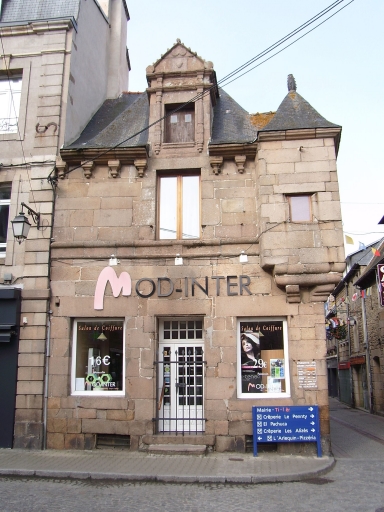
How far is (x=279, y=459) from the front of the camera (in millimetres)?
8703

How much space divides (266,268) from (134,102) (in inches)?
258

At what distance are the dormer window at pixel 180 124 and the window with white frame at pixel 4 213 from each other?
410 cm

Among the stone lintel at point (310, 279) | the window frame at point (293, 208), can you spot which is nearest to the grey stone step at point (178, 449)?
the stone lintel at point (310, 279)

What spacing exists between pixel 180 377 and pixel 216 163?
4.90m

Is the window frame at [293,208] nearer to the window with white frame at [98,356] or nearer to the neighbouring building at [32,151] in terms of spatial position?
the window with white frame at [98,356]

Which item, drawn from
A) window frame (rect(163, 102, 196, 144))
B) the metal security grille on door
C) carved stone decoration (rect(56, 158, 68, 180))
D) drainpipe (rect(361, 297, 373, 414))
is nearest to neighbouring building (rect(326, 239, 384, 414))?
drainpipe (rect(361, 297, 373, 414))

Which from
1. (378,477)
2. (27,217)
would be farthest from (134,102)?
(378,477)

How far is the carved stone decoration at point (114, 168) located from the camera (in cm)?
1062

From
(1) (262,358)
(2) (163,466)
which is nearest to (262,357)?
(1) (262,358)

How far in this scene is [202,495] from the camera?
675cm

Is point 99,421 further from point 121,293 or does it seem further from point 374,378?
point 374,378

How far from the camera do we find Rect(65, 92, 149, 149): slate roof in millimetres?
11203

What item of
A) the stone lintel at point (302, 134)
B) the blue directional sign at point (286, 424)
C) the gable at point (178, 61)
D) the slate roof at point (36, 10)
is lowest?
the blue directional sign at point (286, 424)

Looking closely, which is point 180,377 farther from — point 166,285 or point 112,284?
point 112,284
